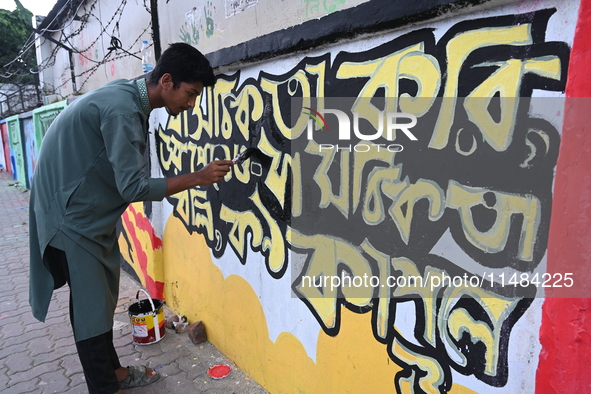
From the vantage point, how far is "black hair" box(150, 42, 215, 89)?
2.21m

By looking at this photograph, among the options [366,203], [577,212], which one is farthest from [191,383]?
[577,212]

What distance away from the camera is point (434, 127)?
163 cm

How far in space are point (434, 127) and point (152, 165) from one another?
128 inches

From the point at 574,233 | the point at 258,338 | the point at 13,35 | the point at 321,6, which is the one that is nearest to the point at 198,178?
the point at 321,6

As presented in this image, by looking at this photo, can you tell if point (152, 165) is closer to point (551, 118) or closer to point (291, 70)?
point (291, 70)

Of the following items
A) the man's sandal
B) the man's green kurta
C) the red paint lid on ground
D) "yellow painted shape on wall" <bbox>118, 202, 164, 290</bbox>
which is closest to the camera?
the man's green kurta

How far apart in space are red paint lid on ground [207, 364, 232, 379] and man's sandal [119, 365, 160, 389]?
1.30 feet

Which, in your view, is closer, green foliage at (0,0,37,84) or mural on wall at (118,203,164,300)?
mural on wall at (118,203,164,300)

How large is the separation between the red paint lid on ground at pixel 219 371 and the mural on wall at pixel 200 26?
2511mm

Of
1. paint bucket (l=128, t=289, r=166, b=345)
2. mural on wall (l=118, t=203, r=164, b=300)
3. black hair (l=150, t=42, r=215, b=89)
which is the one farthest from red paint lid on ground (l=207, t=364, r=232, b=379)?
black hair (l=150, t=42, r=215, b=89)

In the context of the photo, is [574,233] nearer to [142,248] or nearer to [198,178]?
[198,178]

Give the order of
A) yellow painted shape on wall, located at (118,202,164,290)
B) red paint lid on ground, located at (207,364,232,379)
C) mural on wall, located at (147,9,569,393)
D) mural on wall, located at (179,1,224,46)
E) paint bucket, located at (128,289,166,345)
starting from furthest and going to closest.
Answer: yellow painted shape on wall, located at (118,202,164,290), paint bucket, located at (128,289,166,345), mural on wall, located at (179,1,224,46), red paint lid on ground, located at (207,364,232,379), mural on wall, located at (147,9,569,393)

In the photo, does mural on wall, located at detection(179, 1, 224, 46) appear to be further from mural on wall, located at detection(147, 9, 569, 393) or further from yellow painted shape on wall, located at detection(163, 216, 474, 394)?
yellow painted shape on wall, located at detection(163, 216, 474, 394)


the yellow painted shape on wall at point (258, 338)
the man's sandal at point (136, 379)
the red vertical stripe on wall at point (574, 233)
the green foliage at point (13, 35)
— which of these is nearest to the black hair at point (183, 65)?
the yellow painted shape on wall at point (258, 338)
